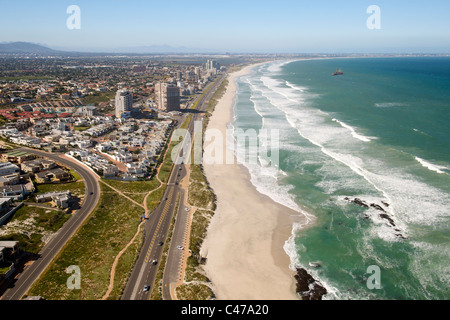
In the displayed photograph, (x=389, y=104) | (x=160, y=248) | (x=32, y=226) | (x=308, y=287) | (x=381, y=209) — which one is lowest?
(x=308, y=287)

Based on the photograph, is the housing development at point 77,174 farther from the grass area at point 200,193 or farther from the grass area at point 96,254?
the grass area at point 200,193

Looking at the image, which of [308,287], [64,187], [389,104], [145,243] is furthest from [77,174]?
[389,104]

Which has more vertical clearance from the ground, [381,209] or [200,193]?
[200,193]

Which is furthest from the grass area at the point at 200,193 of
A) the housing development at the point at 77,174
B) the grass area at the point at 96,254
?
the grass area at the point at 96,254

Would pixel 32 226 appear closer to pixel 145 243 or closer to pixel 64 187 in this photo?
pixel 64 187

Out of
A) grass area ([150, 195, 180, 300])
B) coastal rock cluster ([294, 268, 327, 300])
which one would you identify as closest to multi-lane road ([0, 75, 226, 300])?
grass area ([150, 195, 180, 300])
